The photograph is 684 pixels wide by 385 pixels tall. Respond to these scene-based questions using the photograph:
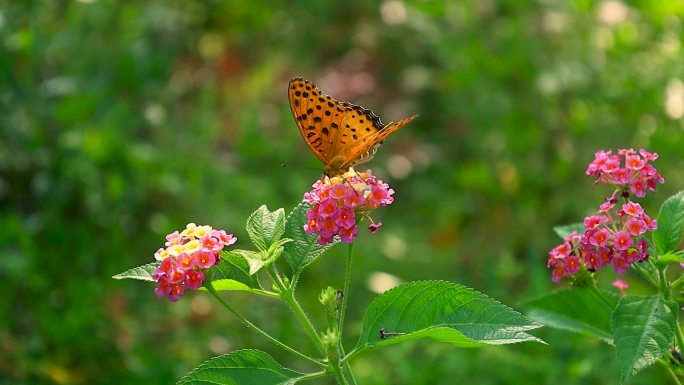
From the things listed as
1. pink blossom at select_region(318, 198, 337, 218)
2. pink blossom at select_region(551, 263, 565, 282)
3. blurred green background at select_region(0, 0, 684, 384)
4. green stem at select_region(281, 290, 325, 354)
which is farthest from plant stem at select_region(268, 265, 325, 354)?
blurred green background at select_region(0, 0, 684, 384)

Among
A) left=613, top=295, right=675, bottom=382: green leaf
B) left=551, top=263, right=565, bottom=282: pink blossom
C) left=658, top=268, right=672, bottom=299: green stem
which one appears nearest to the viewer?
left=613, top=295, right=675, bottom=382: green leaf

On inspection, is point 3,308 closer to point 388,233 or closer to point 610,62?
point 388,233

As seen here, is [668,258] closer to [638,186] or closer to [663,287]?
[663,287]

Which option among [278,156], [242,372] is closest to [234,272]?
[242,372]

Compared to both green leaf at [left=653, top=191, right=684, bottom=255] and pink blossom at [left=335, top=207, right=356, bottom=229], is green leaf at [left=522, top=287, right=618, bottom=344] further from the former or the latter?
pink blossom at [left=335, top=207, right=356, bottom=229]

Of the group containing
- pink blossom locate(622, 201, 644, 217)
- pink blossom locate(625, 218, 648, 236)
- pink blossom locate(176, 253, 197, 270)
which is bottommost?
pink blossom locate(176, 253, 197, 270)

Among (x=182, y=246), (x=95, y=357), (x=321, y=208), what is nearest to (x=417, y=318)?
(x=321, y=208)
